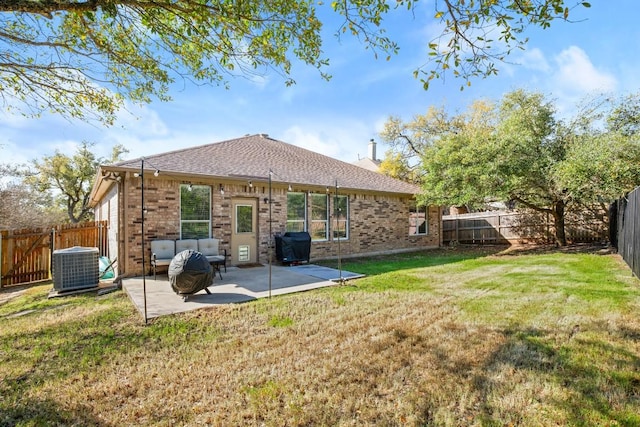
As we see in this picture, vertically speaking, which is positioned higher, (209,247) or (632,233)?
(632,233)

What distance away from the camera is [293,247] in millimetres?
10250

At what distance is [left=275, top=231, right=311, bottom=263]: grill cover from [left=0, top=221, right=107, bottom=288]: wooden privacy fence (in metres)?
6.91

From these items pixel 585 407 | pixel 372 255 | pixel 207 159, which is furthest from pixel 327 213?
pixel 585 407

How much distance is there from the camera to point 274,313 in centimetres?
531

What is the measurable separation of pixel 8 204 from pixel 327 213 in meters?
17.6

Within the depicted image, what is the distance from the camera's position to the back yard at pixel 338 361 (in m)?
2.61

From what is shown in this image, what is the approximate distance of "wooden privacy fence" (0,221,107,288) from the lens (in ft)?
29.6

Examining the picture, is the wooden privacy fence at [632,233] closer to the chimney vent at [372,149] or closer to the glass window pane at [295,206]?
the glass window pane at [295,206]

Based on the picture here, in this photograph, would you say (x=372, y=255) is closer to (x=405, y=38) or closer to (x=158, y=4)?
(x=405, y=38)

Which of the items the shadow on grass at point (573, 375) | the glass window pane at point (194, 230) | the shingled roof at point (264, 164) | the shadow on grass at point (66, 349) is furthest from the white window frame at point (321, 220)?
the shadow on grass at point (573, 375)

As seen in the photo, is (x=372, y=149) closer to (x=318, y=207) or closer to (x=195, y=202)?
(x=318, y=207)

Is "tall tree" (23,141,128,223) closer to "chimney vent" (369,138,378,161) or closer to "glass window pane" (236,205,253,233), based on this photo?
"glass window pane" (236,205,253,233)

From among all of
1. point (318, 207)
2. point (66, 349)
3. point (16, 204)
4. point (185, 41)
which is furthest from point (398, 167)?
point (16, 204)

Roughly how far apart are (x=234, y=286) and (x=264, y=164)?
582cm
